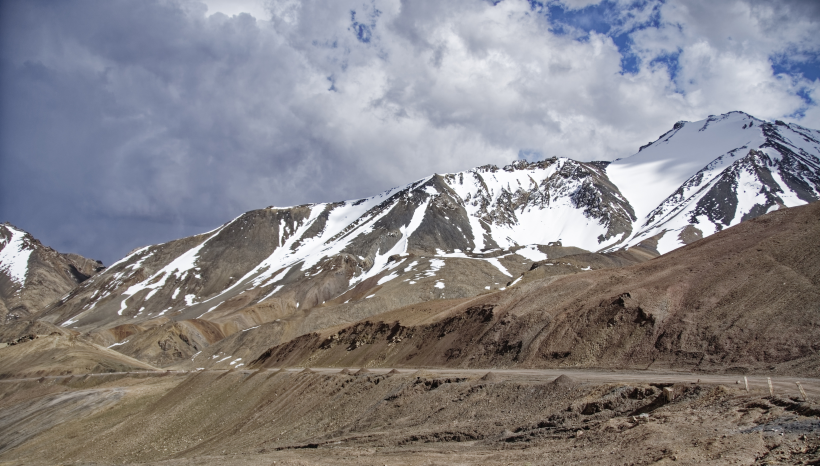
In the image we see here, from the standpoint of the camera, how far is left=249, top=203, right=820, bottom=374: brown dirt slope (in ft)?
97.6

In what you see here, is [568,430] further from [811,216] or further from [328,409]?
[811,216]

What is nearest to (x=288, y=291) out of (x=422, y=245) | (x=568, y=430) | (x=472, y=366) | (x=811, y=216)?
(x=422, y=245)

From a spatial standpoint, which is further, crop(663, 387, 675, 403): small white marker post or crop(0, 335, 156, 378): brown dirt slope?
crop(0, 335, 156, 378): brown dirt slope

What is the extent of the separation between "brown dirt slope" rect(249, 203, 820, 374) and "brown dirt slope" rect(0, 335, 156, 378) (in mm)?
48916

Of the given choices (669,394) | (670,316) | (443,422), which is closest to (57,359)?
(443,422)

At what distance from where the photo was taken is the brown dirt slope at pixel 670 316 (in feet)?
97.6

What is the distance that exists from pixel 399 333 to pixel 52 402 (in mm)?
35391

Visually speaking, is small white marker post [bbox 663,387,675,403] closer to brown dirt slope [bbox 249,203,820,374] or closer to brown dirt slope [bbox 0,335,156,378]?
brown dirt slope [bbox 249,203,820,374]

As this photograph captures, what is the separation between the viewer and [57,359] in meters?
83.2

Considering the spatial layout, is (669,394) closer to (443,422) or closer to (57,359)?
(443,422)

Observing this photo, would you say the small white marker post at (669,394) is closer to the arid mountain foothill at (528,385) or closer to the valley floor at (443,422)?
the arid mountain foothill at (528,385)

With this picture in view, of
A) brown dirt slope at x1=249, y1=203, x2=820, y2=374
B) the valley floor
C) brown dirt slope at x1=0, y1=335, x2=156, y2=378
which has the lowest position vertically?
the valley floor

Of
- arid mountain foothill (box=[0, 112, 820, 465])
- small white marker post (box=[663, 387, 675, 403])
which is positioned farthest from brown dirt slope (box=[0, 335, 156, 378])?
small white marker post (box=[663, 387, 675, 403])

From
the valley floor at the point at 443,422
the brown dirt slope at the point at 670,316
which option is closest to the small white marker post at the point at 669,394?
the valley floor at the point at 443,422
